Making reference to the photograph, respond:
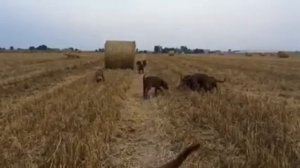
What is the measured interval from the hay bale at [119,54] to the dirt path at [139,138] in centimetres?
1569

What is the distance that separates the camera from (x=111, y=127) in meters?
8.03

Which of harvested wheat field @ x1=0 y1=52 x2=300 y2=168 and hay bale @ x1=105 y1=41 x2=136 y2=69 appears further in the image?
hay bale @ x1=105 y1=41 x2=136 y2=69

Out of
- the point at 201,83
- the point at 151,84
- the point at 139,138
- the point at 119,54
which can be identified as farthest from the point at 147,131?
the point at 119,54

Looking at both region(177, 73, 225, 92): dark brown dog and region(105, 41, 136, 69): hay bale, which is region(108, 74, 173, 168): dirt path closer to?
region(177, 73, 225, 92): dark brown dog

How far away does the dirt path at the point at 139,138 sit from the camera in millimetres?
6262

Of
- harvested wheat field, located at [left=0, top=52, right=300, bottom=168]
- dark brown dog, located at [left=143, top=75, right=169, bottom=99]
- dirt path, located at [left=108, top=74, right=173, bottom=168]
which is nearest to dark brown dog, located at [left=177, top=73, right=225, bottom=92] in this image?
dark brown dog, located at [left=143, top=75, right=169, bottom=99]

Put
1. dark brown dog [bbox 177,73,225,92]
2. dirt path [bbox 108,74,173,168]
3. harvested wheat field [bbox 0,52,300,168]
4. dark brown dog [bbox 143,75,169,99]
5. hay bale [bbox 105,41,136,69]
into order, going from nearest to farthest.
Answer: harvested wheat field [bbox 0,52,300,168] < dirt path [bbox 108,74,173,168] < dark brown dog [bbox 143,75,169,99] < dark brown dog [bbox 177,73,225,92] < hay bale [bbox 105,41,136,69]

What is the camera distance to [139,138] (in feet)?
25.1

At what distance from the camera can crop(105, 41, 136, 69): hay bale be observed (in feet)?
88.8

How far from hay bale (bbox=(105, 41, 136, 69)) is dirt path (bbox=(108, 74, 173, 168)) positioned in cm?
1569

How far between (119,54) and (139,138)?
64.8ft

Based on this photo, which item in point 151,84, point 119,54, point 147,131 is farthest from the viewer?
point 119,54

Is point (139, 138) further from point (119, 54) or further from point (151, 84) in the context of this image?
point (119, 54)

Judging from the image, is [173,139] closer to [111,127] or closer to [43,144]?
[111,127]
